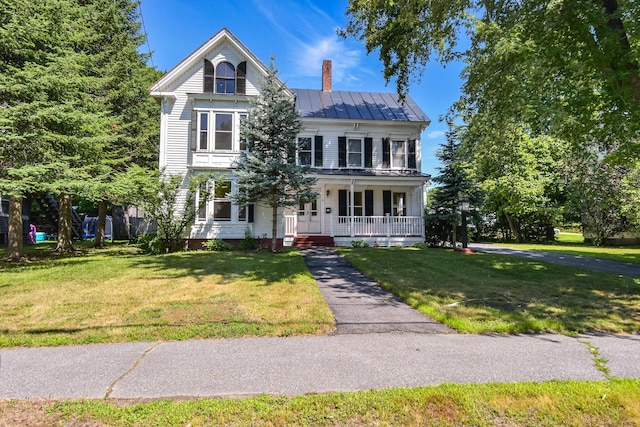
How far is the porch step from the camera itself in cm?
1681

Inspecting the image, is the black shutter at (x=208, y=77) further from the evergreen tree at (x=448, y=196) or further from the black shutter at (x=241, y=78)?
the evergreen tree at (x=448, y=196)

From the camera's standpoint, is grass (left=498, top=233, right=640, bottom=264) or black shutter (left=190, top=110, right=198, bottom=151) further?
black shutter (left=190, top=110, right=198, bottom=151)

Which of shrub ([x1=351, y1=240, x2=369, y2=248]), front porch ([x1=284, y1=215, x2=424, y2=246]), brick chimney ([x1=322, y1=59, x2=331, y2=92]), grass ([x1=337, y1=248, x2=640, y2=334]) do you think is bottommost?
grass ([x1=337, y1=248, x2=640, y2=334])

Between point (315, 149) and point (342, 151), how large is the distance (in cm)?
146

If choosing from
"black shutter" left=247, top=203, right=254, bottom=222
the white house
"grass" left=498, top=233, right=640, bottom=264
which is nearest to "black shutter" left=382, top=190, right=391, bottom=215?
the white house

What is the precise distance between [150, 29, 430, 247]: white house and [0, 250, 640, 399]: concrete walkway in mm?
11270

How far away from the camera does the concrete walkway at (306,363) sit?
10.5 ft

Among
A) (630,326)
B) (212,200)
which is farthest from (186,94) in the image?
(630,326)

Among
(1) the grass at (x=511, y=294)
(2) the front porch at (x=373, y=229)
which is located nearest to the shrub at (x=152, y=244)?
(2) the front porch at (x=373, y=229)

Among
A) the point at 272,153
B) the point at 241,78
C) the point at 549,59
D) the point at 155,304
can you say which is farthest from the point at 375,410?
the point at 241,78

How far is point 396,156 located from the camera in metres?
18.8

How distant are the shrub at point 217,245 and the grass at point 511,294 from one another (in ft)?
19.0

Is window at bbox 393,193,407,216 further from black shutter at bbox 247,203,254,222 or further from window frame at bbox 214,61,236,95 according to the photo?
window frame at bbox 214,61,236,95

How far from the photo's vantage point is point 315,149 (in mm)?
18250
